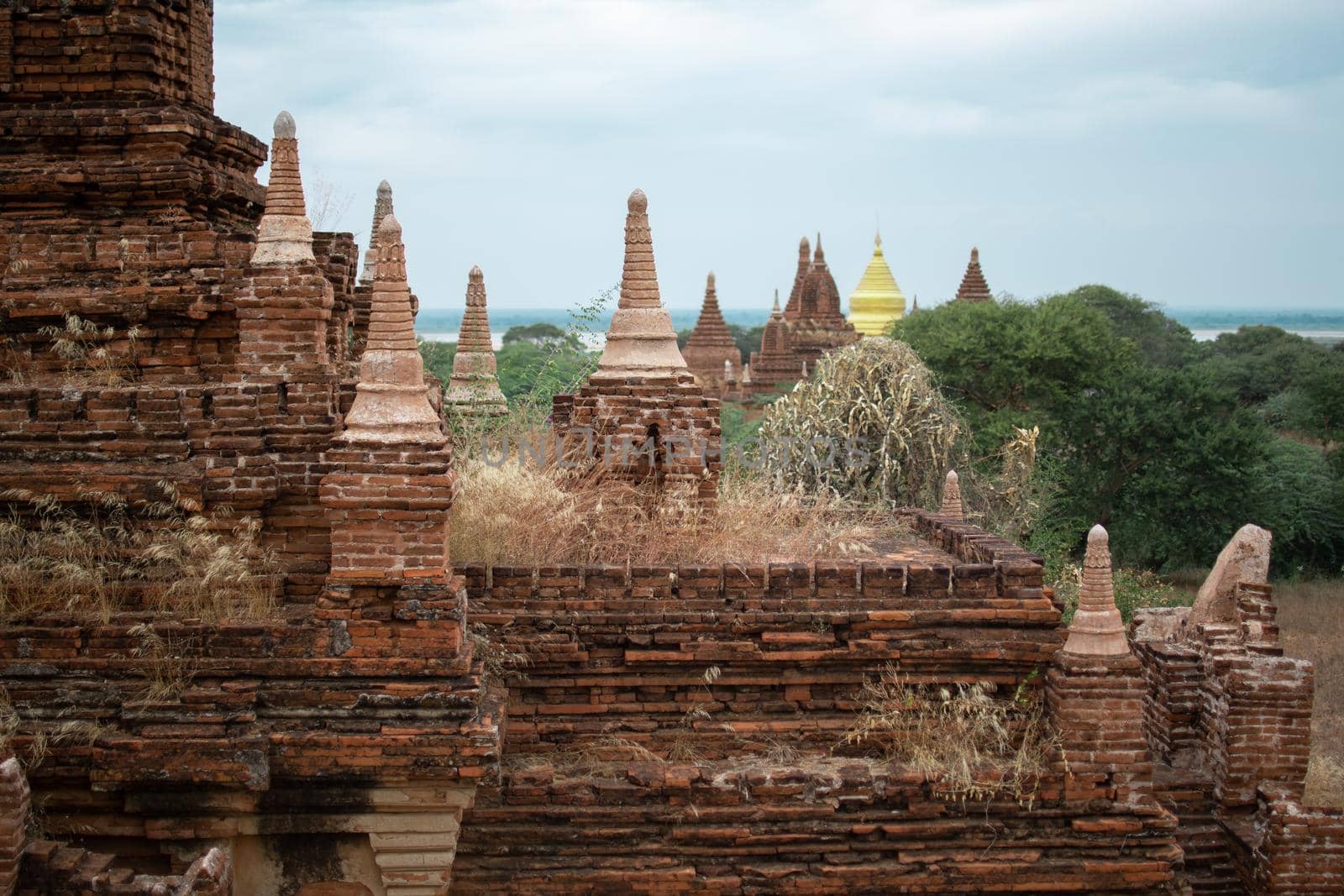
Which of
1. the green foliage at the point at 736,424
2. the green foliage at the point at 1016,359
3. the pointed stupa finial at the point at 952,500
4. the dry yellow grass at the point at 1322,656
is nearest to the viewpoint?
the dry yellow grass at the point at 1322,656

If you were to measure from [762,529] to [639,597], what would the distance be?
142 centimetres

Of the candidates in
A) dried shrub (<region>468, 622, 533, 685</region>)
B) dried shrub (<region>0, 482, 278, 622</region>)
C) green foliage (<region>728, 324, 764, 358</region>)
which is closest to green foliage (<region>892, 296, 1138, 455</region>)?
dried shrub (<region>468, 622, 533, 685</region>)

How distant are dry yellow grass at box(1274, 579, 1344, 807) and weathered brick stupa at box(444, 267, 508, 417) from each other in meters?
8.14

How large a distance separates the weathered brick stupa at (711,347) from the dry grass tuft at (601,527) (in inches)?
968

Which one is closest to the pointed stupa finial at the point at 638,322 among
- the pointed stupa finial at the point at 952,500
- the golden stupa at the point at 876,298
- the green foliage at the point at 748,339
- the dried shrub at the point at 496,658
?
the dried shrub at the point at 496,658

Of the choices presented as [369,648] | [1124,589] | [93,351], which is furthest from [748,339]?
[369,648]

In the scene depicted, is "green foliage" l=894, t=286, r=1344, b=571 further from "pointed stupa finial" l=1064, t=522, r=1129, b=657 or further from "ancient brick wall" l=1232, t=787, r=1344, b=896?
"pointed stupa finial" l=1064, t=522, r=1129, b=657

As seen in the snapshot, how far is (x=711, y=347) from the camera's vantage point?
34.3 m

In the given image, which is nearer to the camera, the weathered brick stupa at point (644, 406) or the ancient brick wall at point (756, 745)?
the ancient brick wall at point (756, 745)

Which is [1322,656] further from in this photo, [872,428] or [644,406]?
[644,406]

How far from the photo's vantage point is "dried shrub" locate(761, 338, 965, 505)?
1772cm

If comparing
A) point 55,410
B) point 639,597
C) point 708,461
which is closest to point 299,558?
point 55,410

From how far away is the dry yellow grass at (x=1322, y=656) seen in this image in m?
9.55

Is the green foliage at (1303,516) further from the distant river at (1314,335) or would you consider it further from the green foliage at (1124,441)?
the distant river at (1314,335)
